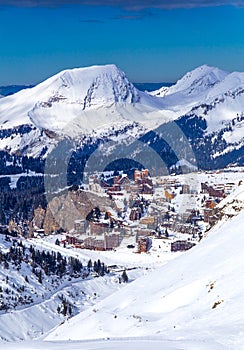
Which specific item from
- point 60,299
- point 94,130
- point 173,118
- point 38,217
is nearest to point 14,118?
point 94,130

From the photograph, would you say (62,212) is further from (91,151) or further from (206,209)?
(91,151)

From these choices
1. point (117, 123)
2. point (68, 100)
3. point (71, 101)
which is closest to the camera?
point (117, 123)

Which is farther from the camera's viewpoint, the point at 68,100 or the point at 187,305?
the point at 68,100

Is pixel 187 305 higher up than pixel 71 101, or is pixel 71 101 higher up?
pixel 71 101

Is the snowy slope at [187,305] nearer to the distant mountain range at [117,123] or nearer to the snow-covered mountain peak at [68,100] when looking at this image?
the distant mountain range at [117,123]

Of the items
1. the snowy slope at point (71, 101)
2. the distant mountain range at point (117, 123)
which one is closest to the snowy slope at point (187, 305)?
the distant mountain range at point (117, 123)

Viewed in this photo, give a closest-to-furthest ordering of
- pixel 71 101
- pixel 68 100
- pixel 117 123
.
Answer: pixel 117 123 < pixel 71 101 < pixel 68 100

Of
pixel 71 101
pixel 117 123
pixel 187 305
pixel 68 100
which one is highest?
pixel 68 100

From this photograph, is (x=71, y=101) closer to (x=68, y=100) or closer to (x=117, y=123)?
(x=68, y=100)

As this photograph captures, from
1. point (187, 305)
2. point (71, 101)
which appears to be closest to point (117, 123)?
point (71, 101)
